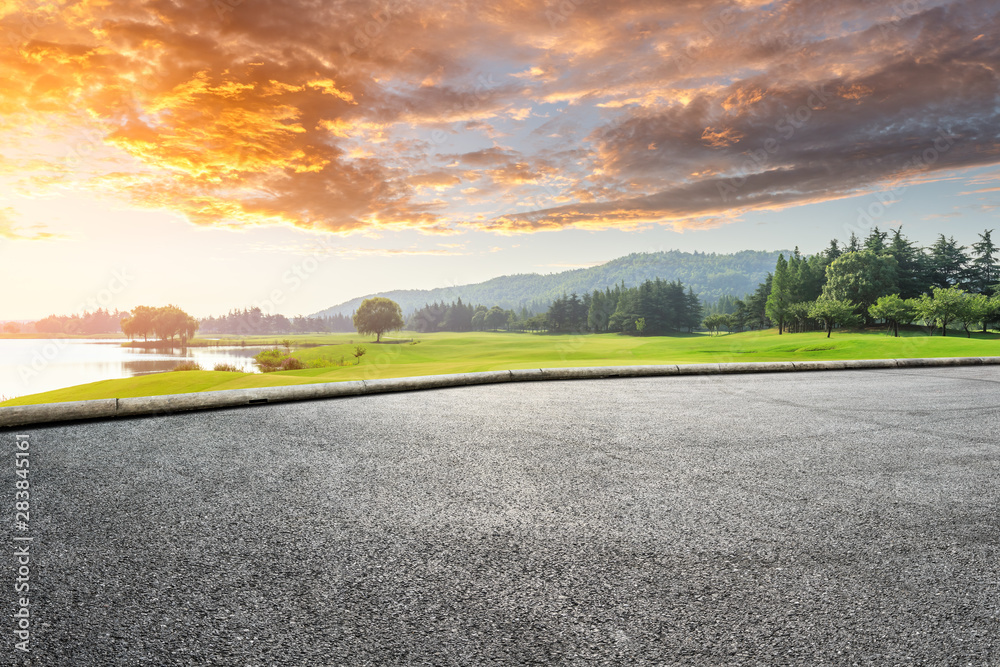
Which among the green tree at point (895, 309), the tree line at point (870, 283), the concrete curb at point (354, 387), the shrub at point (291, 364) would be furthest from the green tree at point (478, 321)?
the concrete curb at point (354, 387)

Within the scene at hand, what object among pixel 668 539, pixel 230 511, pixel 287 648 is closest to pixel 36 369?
pixel 230 511

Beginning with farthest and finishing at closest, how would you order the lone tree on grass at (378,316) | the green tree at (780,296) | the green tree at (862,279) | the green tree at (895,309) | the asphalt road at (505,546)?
the green tree at (780,296)
the green tree at (862,279)
the green tree at (895,309)
the lone tree on grass at (378,316)
the asphalt road at (505,546)

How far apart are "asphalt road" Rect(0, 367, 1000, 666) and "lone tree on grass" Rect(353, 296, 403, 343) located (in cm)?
3549

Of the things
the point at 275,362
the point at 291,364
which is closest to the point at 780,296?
the point at 291,364

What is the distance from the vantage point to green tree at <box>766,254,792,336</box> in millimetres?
73188

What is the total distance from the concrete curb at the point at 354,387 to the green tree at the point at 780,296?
63.7 m

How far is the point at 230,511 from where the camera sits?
3.69m

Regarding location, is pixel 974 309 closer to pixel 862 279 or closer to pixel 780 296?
pixel 862 279

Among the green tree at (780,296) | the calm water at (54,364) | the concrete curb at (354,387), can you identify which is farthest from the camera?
the green tree at (780,296)

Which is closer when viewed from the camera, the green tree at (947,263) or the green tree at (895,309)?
the green tree at (895,309)

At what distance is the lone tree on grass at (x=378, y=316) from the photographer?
4122 centimetres

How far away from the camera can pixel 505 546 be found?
3.12 metres

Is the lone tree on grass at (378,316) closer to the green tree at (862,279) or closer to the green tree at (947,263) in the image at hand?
the green tree at (862,279)

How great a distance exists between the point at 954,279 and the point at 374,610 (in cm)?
9587
